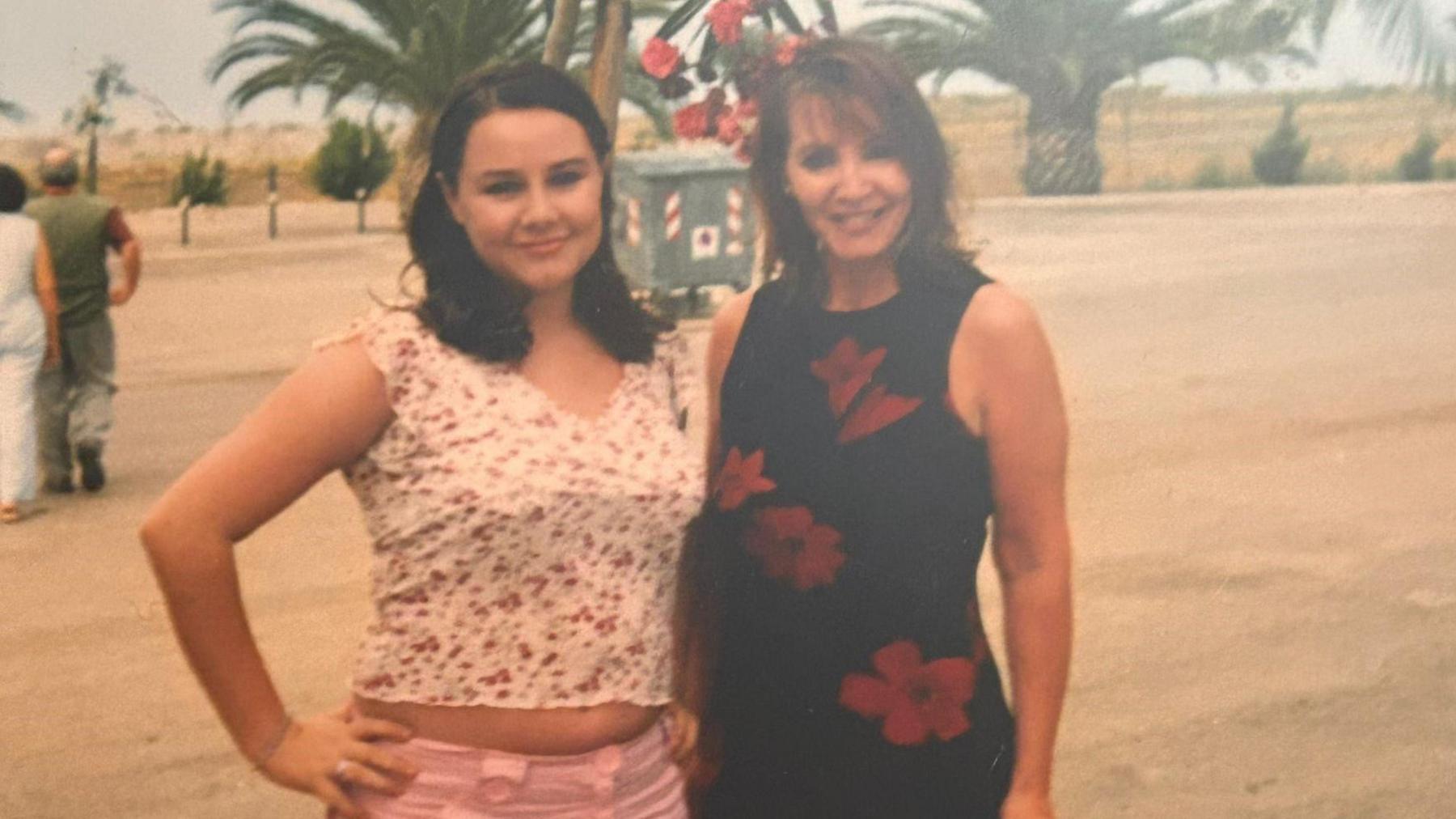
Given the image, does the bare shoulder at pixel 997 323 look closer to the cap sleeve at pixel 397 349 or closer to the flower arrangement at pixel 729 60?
the flower arrangement at pixel 729 60

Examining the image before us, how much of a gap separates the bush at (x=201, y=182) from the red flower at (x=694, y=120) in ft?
3.99

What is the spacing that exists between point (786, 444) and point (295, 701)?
7.69ft

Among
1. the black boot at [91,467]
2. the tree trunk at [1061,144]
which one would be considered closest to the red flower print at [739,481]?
the tree trunk at [1061,144]

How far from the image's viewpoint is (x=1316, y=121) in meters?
3.29

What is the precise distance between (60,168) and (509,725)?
1.89m

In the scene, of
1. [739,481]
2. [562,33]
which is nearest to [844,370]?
[739,481]

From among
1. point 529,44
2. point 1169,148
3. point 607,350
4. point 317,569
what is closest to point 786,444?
point 607,350

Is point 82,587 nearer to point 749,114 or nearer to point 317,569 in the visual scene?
point 317,569

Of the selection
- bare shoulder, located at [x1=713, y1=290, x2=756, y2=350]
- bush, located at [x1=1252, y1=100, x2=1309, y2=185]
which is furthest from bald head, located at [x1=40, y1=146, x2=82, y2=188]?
bush, located at [x1=1252, y1=100, x2=1309, y2=185]

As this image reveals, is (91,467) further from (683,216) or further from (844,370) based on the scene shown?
(844,370)

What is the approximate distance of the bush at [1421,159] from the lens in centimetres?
352

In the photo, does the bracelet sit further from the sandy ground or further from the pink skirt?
the sandy ground

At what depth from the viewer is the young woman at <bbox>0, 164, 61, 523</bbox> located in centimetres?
435

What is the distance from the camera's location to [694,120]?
183 cm
